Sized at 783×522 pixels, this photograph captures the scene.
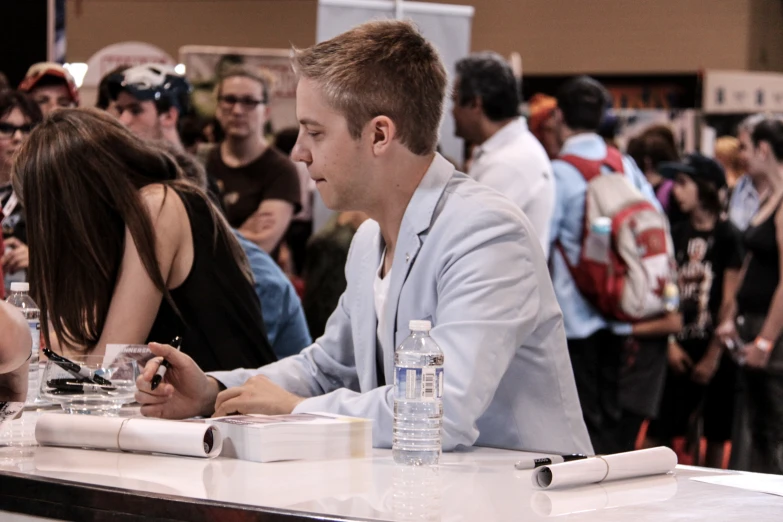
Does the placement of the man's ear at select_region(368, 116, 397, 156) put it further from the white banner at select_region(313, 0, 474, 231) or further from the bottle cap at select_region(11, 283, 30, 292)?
the white banner at select_region(313, 0, 474, 231)

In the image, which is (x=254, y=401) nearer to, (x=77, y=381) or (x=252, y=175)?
(x=77, y=381)

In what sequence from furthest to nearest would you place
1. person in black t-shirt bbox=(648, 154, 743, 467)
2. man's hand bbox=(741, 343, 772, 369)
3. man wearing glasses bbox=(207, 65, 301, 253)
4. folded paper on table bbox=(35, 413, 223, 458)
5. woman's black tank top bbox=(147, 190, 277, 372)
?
person in black t-shirt bbox=(648, 154, 743, 467), man wearing glasses bbox=(207, 65, 301, 253), man's hand bbox=(741, 343, 772, 369), woman's black tank top bbox=(147, 190, 277, 372), folded paper on table bbox=(35, 413, 223, 458)

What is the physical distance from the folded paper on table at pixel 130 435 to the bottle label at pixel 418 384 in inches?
11.7

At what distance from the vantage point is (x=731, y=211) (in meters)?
5.62

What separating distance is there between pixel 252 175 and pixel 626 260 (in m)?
1.74

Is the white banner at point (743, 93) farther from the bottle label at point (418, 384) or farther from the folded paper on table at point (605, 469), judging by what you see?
the bottle label at point (418, 384)

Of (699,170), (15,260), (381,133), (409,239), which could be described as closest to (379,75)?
(381,133)

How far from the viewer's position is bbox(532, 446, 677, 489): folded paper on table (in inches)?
60.1

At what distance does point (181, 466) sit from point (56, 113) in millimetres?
1234

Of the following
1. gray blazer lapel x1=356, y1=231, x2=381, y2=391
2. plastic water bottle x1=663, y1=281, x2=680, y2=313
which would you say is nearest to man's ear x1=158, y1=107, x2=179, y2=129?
plastic water bottle x1=663, y1=281, x2=680, y2=313

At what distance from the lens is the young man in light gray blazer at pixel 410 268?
193cm

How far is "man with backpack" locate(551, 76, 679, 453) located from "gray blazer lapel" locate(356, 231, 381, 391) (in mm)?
2192

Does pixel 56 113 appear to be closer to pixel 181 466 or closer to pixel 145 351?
pixel 145 351

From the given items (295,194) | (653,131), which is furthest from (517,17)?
(295,194)
